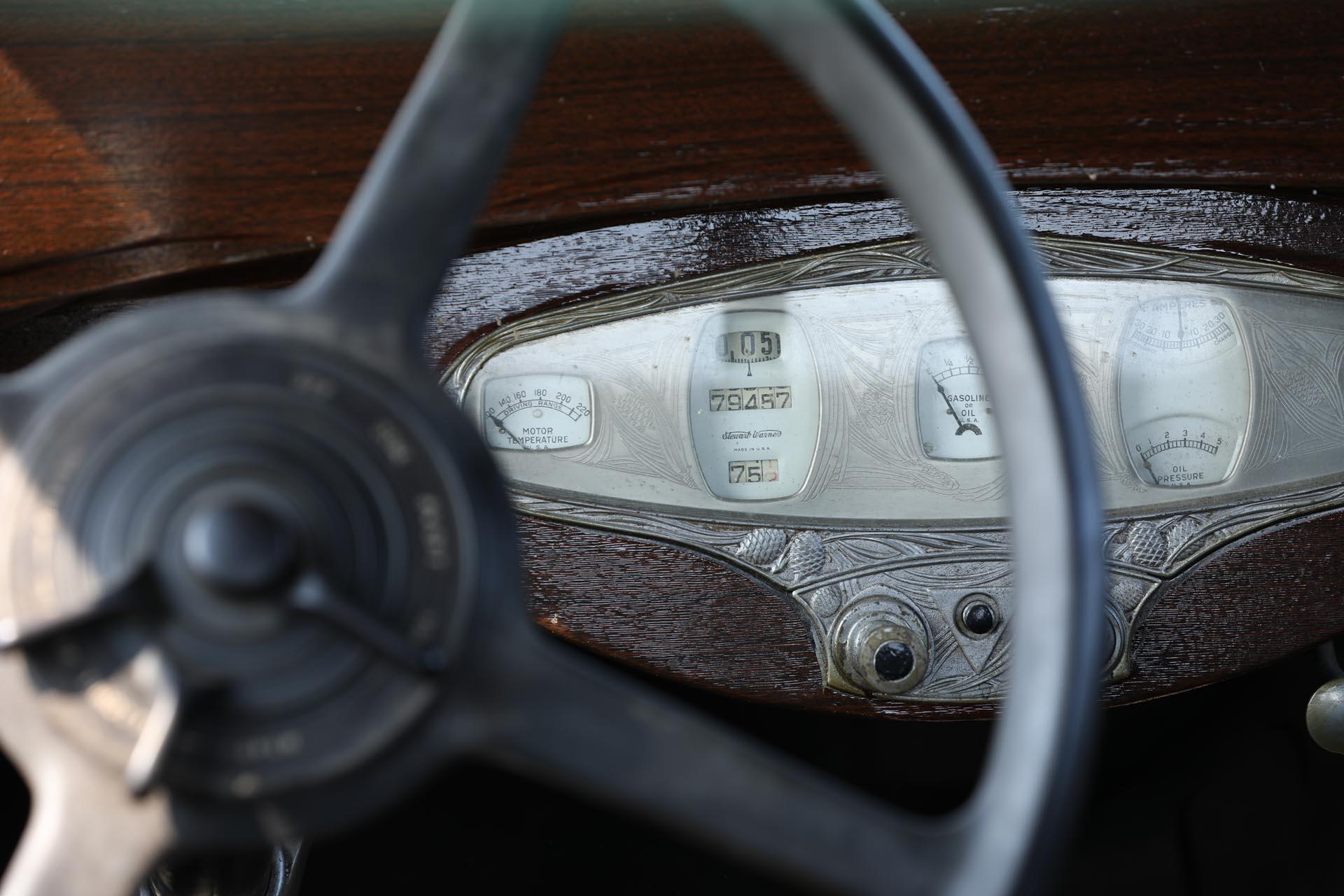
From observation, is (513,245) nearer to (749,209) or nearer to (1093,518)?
(749,209)

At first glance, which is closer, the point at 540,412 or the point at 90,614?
the point at 90,614

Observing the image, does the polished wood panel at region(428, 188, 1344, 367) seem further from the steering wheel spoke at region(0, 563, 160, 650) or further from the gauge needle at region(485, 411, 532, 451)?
the steering wheel spoke at region(0, 563, 160, 650)

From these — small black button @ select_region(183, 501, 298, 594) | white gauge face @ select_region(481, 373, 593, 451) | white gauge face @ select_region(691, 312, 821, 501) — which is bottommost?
small black button @ select_region(183, 501, 298, 594)

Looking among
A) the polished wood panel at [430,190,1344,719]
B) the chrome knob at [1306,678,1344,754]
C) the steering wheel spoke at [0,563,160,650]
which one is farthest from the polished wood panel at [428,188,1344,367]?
the steering wheel spoke at [0,563,160,650]

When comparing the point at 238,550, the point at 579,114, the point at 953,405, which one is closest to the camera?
the point at 238,550

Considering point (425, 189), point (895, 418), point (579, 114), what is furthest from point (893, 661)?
point (425, 189)

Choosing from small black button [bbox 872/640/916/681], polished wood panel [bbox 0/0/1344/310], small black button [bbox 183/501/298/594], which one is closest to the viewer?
small black button [bbox 183/501/298/594]

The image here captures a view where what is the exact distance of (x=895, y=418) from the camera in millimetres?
1070

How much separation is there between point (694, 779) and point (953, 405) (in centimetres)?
68

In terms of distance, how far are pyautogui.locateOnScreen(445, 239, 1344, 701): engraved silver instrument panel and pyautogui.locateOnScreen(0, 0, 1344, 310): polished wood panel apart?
10cm

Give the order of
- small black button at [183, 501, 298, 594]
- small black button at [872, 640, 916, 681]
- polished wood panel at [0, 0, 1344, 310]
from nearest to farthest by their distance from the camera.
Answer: small black button at [183, 501, 298, 594] < polished wood panel at [0, 0, 1344, 310] < small black button at [872, 640, 916, 681]

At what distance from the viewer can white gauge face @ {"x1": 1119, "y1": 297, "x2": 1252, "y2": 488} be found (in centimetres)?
109

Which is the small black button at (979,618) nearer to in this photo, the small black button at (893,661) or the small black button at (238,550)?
the small black button at (893,661)

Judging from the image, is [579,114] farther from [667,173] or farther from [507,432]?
[507,432]
